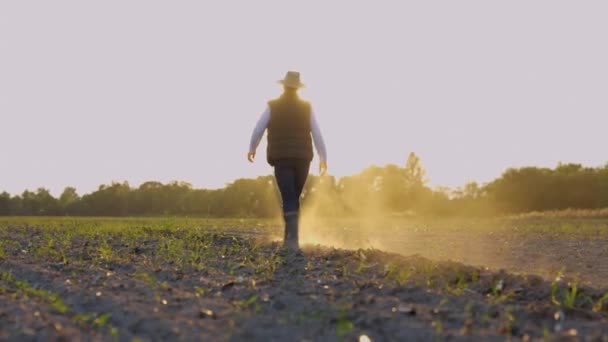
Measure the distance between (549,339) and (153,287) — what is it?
3.19 meters

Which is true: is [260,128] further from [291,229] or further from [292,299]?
[292,299]

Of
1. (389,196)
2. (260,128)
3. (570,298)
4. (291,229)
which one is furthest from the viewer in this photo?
(389,196)

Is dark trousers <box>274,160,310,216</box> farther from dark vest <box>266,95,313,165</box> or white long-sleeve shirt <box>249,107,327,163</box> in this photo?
white long-sleeve shirt <box>249,107,327,163</box>

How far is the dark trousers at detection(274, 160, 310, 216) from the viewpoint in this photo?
10502 millimetres

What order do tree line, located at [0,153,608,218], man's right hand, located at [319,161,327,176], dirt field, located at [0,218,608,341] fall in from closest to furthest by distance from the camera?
dirt field, located at [0,218,608,341]
man's right hand, located at [319,161,327,176]
tree line, located at [0,153,608,218]

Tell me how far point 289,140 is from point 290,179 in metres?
0.56

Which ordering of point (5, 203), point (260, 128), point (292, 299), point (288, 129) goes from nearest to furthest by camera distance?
point (292, 299), point (288, 129), point (260, 128), point (5, 203)

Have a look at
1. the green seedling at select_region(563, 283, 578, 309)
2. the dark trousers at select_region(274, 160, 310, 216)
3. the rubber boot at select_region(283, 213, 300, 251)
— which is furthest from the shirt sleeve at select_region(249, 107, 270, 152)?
the green seedling at select_region(563, 283, 578, 309)

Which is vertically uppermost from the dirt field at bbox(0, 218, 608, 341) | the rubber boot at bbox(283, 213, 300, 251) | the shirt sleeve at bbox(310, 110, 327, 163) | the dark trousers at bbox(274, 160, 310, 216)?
the shirt sleeve at bbox(310, 110, 327, 163)

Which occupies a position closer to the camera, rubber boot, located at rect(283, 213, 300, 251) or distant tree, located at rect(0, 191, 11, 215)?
rubber boot, located at rect(283, 213, 300, 251)

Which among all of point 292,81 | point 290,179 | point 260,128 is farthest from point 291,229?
point 292,81

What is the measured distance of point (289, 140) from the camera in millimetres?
10469

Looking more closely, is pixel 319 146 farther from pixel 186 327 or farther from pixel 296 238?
pixel 186 327

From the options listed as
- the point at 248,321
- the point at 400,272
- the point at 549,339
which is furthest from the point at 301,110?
the point at 549,339
